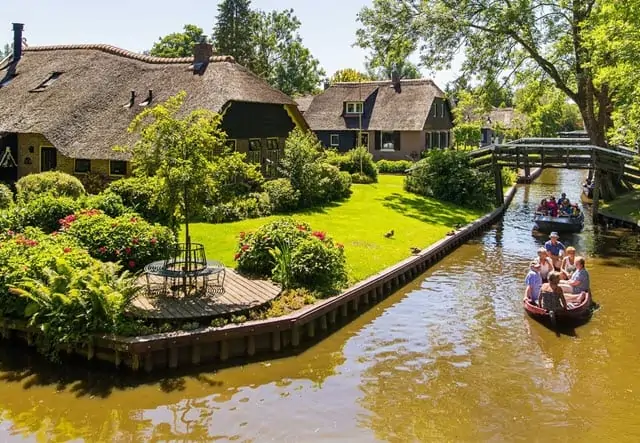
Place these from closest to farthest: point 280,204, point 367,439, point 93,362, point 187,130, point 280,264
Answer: point 367,439
point 93,362
point 187,130
point 280,264
point 280,204

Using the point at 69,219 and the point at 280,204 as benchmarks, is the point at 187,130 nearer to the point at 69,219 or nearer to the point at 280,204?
the point at 69,219

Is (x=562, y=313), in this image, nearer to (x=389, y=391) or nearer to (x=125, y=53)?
(x=389, y=391)

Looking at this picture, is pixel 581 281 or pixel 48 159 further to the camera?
pixel 48 159

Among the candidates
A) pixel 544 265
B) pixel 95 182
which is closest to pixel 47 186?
pixel 95 182

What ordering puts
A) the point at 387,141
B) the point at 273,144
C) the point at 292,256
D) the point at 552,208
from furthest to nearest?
the point at 387,141 < the point at 273,144 < the point at 552,208 < the point at 292,256

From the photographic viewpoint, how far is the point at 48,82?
33.7 m

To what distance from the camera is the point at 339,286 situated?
17344 millimetres

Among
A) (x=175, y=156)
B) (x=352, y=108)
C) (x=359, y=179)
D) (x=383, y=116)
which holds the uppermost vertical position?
(x=352, y=108)

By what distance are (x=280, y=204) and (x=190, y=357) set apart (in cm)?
1528

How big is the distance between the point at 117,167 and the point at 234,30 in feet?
150

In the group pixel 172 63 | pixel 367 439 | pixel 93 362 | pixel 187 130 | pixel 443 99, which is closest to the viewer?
pixel 367 439

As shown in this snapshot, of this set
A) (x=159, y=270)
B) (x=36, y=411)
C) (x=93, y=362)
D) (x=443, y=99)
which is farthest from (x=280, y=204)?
(x=443, y=99)

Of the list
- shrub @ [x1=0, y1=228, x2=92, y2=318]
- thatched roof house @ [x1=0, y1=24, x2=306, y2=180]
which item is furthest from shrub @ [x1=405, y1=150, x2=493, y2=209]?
shrub @ [x1=0, y1=228, x2=92, y2=318]

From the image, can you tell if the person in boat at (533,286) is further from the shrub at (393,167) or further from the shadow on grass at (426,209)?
the shrub at (393,167)
